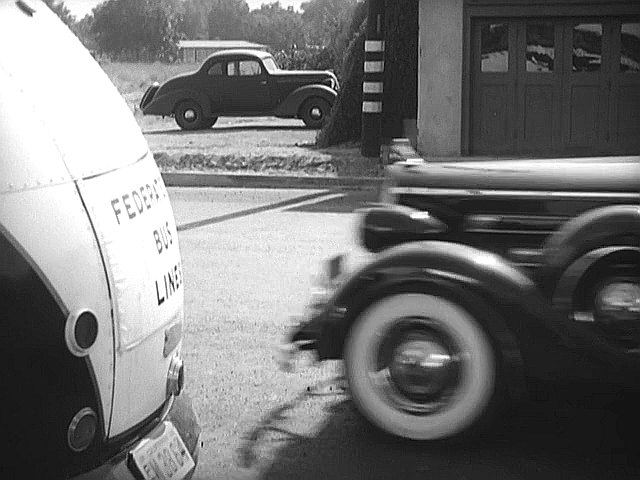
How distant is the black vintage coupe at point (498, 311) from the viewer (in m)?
4.69

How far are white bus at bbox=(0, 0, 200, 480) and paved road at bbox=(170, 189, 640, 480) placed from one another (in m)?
1.43

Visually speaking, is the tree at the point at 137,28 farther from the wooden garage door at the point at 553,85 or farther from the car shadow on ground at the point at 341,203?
the car shadow on ground at the point at 341,203

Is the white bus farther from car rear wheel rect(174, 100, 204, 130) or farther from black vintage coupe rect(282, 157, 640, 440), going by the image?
car rear wheel rect(174, 100, 204, 130)

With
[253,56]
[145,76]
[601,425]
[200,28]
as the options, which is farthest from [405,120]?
[200,28]

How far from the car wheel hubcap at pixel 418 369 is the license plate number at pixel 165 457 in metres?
1.41

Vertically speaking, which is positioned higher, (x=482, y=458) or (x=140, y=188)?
(x=140, y=188)

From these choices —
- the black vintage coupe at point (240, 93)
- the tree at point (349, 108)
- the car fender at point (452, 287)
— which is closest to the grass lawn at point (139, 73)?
the black vintage coupe at point (240, 93)

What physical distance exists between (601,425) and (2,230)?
3201 millimetres

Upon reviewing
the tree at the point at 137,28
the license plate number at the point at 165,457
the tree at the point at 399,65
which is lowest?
the license plate number at the point at 165,457

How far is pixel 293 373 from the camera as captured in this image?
612cm

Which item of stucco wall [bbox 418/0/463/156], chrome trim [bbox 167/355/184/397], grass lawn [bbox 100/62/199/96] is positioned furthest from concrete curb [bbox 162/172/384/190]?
grass lawn [bbox 100/62/199/96]

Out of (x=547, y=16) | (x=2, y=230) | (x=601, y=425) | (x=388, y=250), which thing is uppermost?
(x=547, y=16)

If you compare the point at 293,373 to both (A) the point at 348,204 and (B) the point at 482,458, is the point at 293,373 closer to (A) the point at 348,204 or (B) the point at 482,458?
(B) the point at 482,458

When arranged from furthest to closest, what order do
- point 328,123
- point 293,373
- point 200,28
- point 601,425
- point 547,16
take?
1. point 200,28
2. point 328,123
3. point 547,16
4. point 293,373
5. point 601,425
